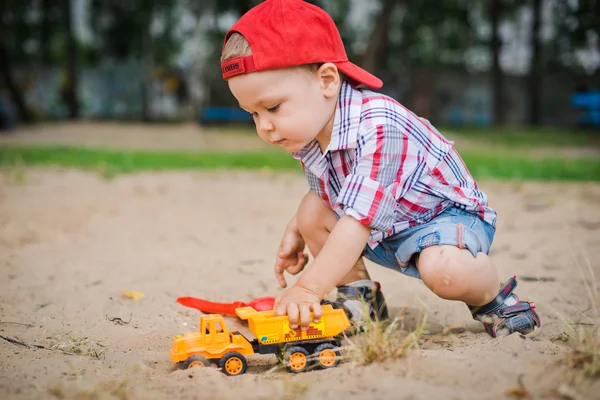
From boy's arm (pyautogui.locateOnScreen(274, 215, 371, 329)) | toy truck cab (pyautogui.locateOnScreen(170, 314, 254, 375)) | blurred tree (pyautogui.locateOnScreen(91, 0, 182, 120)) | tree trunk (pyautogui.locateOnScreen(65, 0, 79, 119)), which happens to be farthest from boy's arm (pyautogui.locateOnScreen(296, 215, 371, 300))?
blurred tree (pyautogui.locateOnScreen(91, 0, 182, 120))

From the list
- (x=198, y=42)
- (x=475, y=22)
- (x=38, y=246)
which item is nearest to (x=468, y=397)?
(x=38, y=246)

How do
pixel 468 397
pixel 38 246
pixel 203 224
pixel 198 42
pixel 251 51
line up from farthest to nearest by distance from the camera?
pixel 198 42 < pixel 203 224 < pixel 38 246 < pixel 251 51 < pixel 468 397

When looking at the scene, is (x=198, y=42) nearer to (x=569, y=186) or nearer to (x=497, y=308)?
(x=569, y=186)

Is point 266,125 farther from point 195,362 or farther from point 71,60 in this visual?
point 71,60

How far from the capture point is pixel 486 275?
1.86 m

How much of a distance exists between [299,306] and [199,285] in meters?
1.00

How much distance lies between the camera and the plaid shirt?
1760mm

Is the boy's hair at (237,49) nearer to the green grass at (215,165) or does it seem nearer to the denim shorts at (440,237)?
the denim shorts at (440,237)

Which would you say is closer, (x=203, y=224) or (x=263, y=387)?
(x=263, y=387)

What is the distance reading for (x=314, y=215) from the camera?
212 cm

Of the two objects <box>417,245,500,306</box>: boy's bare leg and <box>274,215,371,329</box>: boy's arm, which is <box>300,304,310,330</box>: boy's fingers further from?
<box>417,245,500,306</box>: boy's bare leg

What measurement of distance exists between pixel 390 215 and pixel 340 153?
258mm

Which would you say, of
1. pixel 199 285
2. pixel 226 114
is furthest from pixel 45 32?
pixel 199 285

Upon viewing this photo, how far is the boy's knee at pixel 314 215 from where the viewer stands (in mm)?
2104
